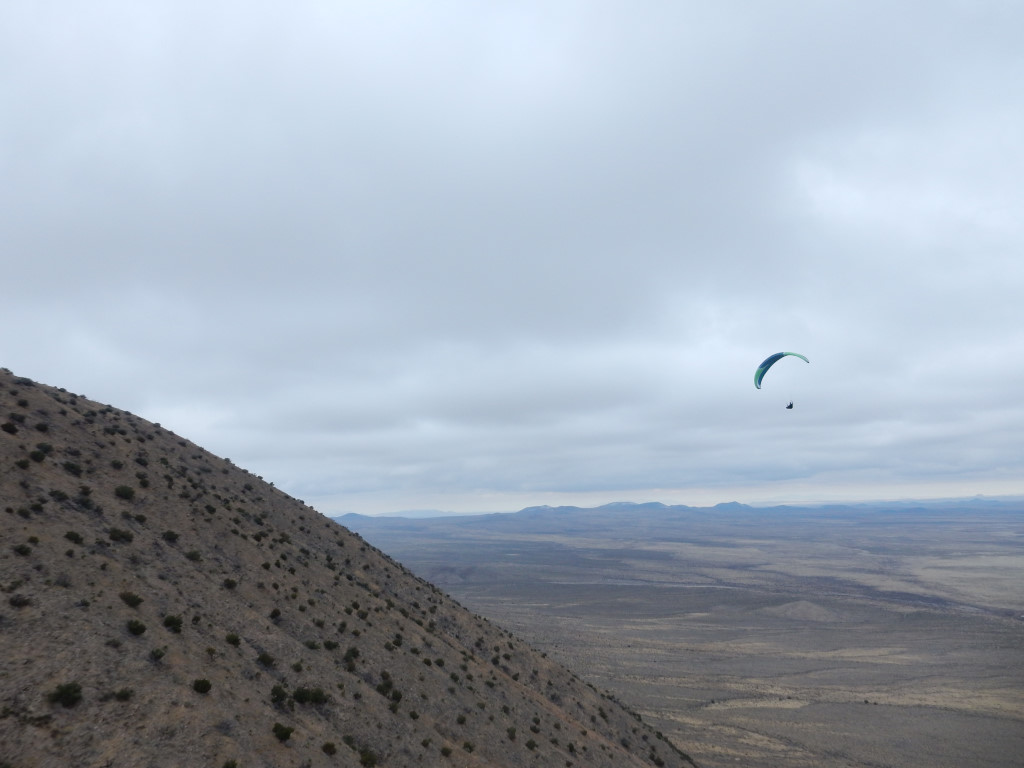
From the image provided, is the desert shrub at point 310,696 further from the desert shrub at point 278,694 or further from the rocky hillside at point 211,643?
the desert shrub at point 278,694

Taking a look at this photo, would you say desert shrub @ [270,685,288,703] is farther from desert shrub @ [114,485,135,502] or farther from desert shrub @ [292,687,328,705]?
desert shrub @ [114,485,135,502]

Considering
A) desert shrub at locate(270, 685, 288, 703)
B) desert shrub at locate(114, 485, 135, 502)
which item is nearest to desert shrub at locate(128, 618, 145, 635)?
desert shrub at locate(270, 685, 288, 703)

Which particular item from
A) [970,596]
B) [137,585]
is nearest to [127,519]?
[137,585]

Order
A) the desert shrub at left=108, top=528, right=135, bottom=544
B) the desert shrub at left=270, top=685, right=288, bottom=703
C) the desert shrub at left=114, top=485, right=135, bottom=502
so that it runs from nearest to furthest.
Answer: the desert shrub at left=270, top=685, right=288, bottom=703 → the desert shrub at left=108, top=528, right=135, bottom=544 → the desert shrub at left=114, top=485, right=135, bottom=502

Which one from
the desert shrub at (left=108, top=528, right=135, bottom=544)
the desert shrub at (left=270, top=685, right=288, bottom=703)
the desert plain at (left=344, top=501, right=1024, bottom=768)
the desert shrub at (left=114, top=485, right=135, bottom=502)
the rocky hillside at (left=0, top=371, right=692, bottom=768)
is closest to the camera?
the rocky hillside at (left=0, top=371, right=692, bottom=768)

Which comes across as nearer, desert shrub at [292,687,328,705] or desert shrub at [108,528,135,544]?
desert shrub at [292,687,328,705]

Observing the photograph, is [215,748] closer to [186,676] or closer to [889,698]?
[186,676]
